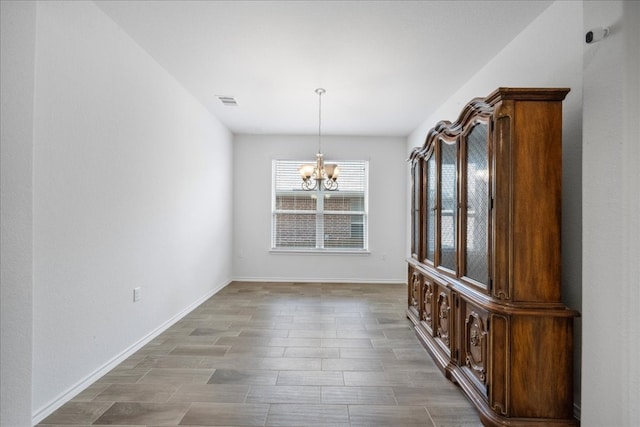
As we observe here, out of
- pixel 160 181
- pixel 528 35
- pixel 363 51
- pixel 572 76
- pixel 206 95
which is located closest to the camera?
pixel 572 76

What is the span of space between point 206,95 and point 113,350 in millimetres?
3124

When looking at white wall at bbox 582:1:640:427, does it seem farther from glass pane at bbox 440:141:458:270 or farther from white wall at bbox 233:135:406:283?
white wall at bbox 233:135:406:283

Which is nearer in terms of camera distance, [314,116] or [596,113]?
[596,113]

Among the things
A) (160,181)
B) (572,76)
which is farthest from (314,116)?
(572,76)

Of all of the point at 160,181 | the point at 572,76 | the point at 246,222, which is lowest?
the point at 246,222

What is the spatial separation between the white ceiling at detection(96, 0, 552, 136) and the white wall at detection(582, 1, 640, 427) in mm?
1139

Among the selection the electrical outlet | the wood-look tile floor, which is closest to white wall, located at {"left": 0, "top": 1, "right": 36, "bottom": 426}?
the wood-look tile floor

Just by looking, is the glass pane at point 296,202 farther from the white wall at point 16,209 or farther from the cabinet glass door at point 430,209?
the white wall at point 16,209

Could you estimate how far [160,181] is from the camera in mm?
3545

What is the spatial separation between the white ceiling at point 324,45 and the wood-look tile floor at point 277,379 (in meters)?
2.81

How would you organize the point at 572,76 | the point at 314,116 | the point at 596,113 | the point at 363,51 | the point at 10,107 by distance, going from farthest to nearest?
the point at 314,116 → the point at 363,51 → the point at 572,76 → the point at 596,113 → the point at 10,107

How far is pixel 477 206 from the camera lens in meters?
2.31

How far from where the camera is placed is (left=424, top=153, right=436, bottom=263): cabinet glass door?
321 centimetres

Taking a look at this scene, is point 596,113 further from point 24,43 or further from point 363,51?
point 24,43
